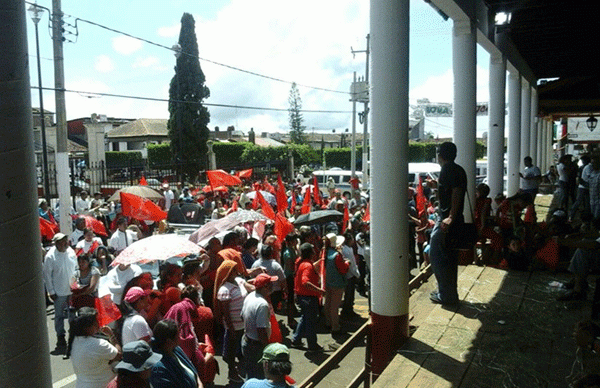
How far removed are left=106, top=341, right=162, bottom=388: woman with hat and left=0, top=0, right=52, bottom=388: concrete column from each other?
7.77 feet

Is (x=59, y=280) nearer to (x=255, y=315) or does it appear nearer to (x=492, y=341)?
A: (x=255, y=315)

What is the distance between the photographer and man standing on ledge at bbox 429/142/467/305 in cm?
580

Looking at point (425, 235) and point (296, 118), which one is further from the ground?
point (296, 118)

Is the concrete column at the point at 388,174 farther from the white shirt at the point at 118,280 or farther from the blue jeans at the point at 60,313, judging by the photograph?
the blue jeans at the point at 60,313

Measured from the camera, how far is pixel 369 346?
530 centimetres

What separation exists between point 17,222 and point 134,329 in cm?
411

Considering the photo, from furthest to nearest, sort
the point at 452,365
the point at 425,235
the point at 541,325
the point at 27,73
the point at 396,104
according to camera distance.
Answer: the point at 425,235 → the point at 541,325 → the point at 396,104 → the point at 452,365 → the point at 27,73

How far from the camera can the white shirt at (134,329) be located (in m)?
5.57

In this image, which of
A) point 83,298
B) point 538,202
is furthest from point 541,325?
point 538,202

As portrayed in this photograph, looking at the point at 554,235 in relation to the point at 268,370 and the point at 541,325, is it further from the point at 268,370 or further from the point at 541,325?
the point at 268,370

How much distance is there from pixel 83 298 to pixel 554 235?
23.2 feet

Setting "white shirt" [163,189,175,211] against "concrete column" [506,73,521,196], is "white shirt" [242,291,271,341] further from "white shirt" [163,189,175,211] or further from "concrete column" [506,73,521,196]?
"white shirt" [163,189,175,211]

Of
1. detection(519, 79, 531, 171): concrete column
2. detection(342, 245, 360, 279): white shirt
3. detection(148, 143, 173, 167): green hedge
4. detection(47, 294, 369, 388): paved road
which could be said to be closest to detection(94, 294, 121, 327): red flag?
detection(47, 294, 369, 388): paved road

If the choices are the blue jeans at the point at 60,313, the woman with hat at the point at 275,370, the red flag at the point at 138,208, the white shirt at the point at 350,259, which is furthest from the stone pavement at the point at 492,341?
the red flag at the point at 138,208
